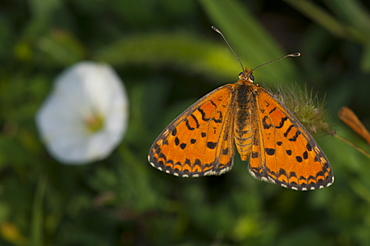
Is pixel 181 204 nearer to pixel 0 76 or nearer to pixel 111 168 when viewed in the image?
pixel 111 168

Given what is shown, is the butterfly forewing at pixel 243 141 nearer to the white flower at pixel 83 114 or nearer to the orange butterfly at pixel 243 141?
the orange butterfly at pixel 243 141

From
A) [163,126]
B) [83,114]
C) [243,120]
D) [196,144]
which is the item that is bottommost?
[83,114]

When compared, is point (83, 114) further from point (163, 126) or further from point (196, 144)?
point (196, 144)

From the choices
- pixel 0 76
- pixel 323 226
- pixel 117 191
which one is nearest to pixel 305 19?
pixel 323 226

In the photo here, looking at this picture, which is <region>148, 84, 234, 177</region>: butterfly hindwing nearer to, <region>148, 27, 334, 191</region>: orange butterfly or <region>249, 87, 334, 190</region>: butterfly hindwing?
<region>148, 27, 334, 191</region>: orange butterfly

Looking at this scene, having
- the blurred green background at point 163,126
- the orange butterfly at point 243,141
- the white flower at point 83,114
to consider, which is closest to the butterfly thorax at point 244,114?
the orange butterfly at point 243,141

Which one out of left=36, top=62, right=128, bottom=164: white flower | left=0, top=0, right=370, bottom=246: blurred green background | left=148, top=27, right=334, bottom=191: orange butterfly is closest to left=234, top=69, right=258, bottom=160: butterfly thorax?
left=148, top=27, right=334, bottom=191: orange butterfly

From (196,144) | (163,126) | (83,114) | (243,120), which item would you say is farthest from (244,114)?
(83,114)
